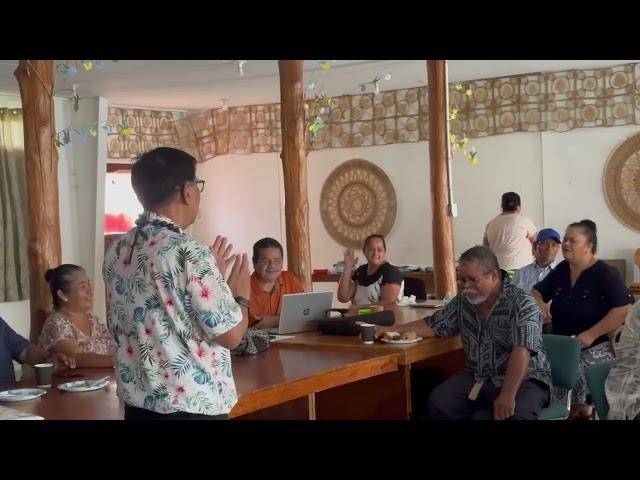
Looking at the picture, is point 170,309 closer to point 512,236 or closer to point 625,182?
point 512,236

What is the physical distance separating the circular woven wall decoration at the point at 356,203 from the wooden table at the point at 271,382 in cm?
528

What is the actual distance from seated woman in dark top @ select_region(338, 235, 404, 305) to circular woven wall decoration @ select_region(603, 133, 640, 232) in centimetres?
283

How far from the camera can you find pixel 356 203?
392 inches

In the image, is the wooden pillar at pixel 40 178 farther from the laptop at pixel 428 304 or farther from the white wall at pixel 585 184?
the white wall at pixel 585 184

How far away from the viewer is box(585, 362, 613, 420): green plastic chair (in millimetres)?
3504

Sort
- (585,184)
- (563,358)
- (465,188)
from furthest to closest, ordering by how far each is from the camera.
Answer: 1. (465,188)
2. (585,184)
3. (563,358)

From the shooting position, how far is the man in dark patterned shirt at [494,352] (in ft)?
13.5

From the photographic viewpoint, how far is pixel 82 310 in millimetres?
4555

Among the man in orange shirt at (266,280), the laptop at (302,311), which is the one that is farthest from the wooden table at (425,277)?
the laptop at (302,311)

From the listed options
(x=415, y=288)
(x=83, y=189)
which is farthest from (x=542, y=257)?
(x=83, y=189)

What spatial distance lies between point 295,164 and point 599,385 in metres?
3.79
